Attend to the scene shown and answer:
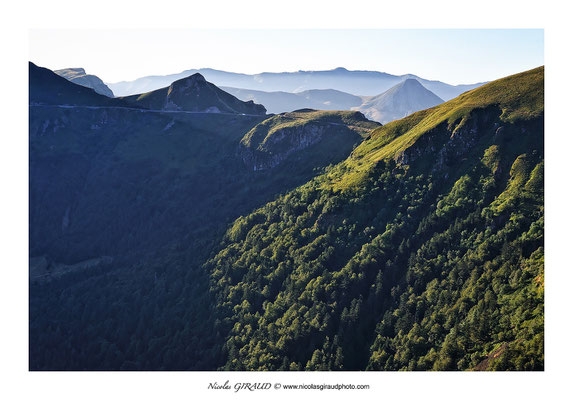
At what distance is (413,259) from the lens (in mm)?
106938

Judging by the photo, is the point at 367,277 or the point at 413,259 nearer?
the point at 413,259

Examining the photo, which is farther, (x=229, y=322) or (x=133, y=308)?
(x=133, y=308)

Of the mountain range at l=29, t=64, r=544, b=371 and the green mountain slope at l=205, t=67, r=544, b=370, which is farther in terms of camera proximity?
the mountain range at l=29, t=64, r=544, b=371

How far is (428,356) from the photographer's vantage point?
3263 inches

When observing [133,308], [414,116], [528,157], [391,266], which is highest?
[414,116]

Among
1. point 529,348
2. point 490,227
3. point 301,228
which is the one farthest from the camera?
point 301,228

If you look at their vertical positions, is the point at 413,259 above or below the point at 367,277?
above

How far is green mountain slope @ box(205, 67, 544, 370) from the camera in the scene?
8462cm

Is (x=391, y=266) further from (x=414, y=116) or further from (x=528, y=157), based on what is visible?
(x=414, y=116)

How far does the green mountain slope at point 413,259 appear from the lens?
84.6 m

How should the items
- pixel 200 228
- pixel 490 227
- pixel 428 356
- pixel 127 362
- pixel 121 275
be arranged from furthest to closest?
pixel 200 228 < pixel 121 275 < pixel 127 362 < pixel 490 227 < pixel 428 356

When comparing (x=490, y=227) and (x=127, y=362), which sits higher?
(x=490, y=227)

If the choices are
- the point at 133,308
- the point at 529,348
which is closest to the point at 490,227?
the point at 529,348

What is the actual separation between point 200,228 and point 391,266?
113 meters
